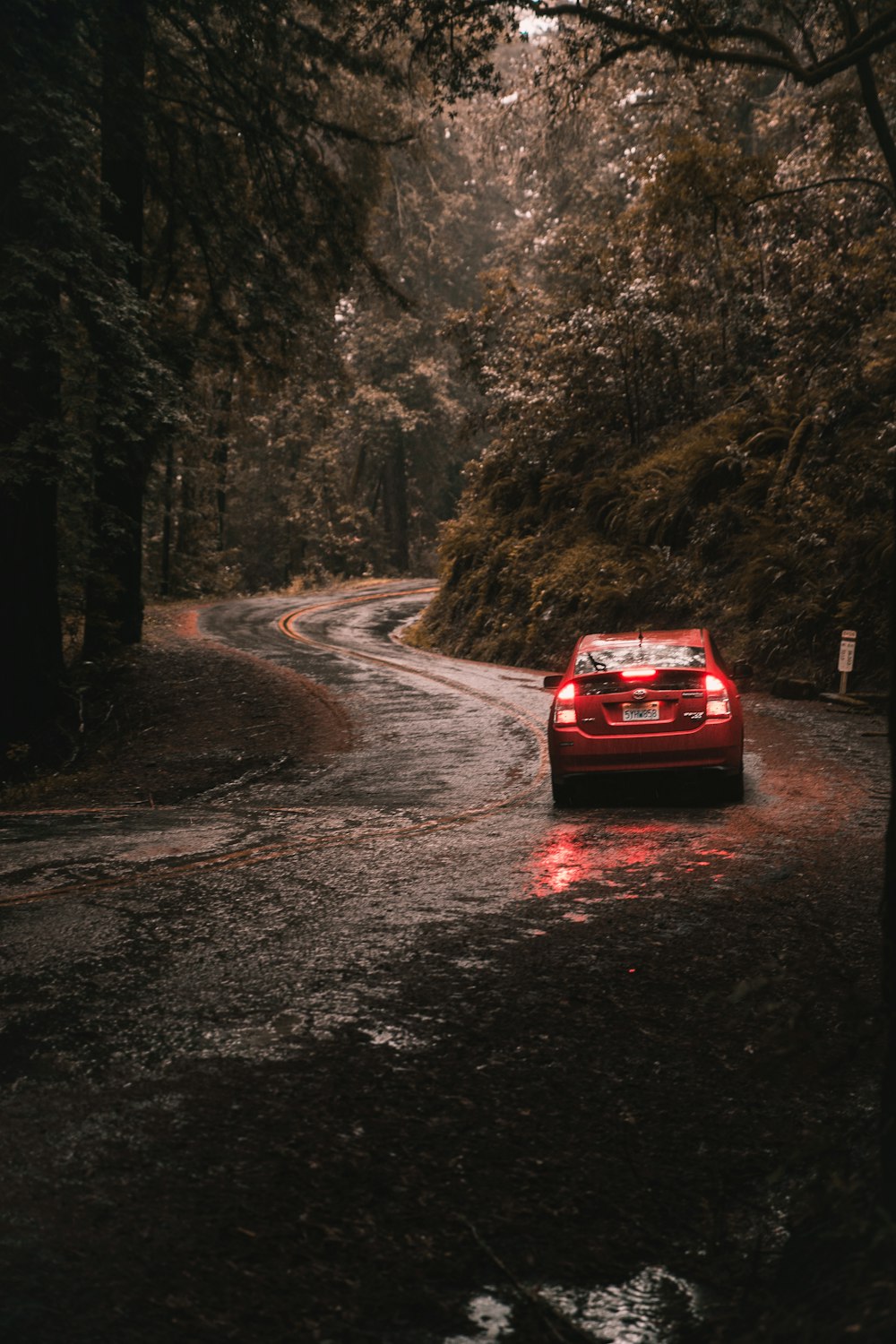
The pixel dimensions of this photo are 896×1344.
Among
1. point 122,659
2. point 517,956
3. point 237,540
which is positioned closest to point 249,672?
point 122,659

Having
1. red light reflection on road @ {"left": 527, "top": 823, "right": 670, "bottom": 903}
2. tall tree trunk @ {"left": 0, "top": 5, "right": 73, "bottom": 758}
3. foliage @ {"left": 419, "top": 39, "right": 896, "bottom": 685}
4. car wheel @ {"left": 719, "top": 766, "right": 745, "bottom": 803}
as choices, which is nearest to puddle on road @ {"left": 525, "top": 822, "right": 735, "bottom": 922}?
red light reflection on road @ {"left": 527, "top": 823, "right": 670, "bottom": 903}

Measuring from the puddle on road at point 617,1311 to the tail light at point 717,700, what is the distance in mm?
7152

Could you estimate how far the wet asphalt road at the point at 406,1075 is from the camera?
2.98 metres

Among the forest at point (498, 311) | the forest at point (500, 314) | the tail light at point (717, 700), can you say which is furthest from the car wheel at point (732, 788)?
the forest at point (498, 311)

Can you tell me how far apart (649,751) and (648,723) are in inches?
9.6

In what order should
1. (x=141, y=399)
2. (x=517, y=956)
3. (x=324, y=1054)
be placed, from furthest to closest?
(x=141, y=399) < (x=517, y=956) < (x=324, y=1054)

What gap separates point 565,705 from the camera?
10227 mm

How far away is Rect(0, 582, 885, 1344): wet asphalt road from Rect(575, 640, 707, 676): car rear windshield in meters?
2.09

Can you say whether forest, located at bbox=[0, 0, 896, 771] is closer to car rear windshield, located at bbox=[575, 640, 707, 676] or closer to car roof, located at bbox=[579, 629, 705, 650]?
car roof, located at bbox=[579, 629, 705, 650]

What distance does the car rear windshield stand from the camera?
10.3 m

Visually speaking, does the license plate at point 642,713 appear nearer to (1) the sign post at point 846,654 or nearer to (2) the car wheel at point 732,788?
(2) the car wheel at point 732,788

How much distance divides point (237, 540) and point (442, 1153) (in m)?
61.3

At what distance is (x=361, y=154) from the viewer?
67.5 feet

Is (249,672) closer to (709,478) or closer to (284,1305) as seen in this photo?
(709,478)
